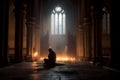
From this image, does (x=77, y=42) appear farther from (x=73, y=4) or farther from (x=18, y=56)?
(x=18, y=56)

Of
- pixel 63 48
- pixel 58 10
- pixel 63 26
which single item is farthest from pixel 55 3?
pixel 63 48

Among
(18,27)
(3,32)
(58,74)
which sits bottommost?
(58,74)

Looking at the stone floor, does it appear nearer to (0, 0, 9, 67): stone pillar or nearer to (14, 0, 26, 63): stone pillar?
(0, 0, 9, 67): stone pillar

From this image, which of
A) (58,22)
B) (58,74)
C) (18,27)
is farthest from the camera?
(58,22)

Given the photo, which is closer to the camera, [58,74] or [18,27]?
[58,74]

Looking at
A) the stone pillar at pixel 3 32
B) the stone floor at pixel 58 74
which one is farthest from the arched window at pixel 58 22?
the stone floor at pixel 58 74

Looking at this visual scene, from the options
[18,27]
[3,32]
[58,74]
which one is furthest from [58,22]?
[58,74]

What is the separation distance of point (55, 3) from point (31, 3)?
14.3m

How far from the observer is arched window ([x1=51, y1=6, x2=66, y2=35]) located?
153 feet

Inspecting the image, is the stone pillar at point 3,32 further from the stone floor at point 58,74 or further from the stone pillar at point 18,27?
the stone pillar at point 18,27

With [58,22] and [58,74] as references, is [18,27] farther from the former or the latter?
[58,22]

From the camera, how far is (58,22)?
1848 inches

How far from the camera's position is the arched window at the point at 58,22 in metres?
46.6

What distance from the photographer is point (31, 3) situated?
3198 cm
